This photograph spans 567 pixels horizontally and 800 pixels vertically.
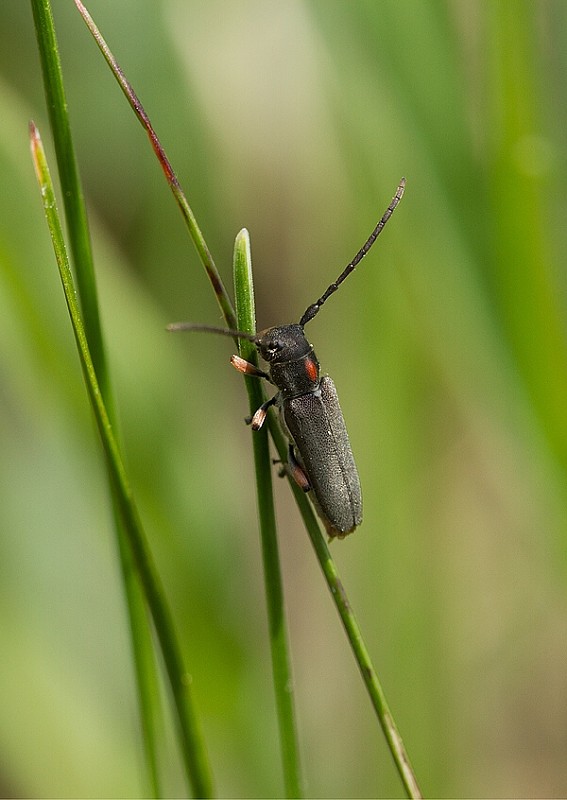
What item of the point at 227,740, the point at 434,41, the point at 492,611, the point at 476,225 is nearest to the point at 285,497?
the point at 492,611

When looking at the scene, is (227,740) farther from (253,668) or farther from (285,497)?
(285,497)

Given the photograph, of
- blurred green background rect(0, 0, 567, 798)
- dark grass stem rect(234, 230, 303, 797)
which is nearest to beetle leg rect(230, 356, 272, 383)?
dark grass stem rect(234, 230, 303, 797)

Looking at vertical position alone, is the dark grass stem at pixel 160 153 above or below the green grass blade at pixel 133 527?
above

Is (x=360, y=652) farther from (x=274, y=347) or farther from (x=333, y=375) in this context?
(x=333, y=375)

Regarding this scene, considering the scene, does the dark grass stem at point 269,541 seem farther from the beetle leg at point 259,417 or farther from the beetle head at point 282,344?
the beetle head at point 282,344

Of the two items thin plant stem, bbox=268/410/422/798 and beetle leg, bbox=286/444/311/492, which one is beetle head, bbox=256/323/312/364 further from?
thin plant stem, bbox=268/410/422/798

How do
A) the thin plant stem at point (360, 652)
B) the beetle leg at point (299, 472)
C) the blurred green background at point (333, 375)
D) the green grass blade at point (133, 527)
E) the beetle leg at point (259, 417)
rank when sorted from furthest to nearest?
1. the blurred green background at point (333, 375)
2. the beetle leg at point (299, 472)
3. the beetle leg at point (259, 417)
4. the thin plant stem at point (360, 652)
5. the green grass blade at point (133, 527)

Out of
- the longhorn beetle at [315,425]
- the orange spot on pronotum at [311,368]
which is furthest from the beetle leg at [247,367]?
the orange spot on pronotum at [311,368]

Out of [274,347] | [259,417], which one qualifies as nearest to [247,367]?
[259,417]
